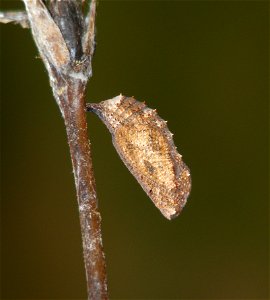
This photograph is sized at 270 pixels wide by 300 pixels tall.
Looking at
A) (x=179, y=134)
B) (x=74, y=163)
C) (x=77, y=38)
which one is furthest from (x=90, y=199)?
(x=179, y=134)

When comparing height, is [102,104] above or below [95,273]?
above

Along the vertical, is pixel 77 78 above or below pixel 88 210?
above

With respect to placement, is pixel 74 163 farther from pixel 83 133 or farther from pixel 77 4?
pixel 77 4
